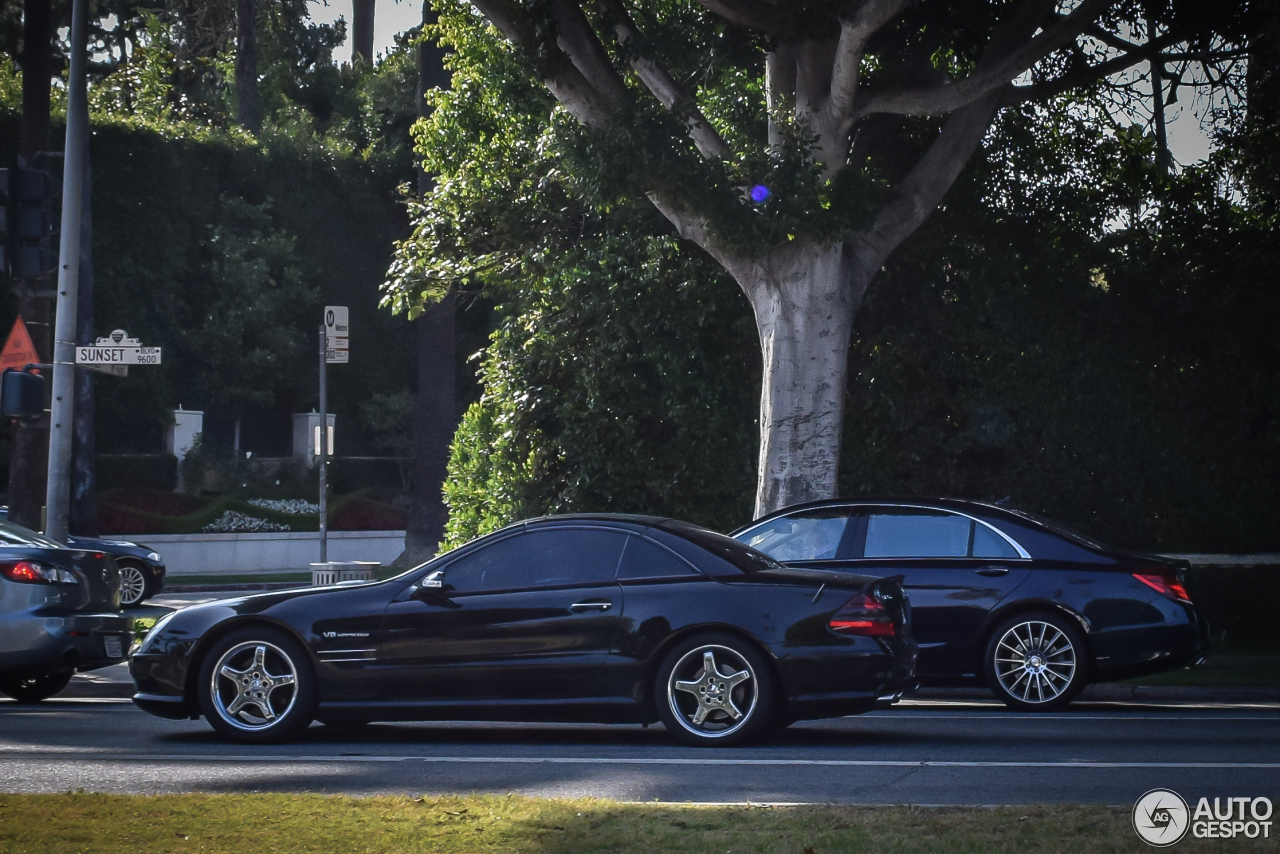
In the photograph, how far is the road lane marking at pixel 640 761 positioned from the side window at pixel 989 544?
3.10m

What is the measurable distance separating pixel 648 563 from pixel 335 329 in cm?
1209

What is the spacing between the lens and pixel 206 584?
86.1ft

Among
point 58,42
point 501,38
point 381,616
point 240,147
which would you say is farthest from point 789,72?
point 240,147

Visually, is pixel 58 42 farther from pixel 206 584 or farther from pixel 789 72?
pixel 789 72

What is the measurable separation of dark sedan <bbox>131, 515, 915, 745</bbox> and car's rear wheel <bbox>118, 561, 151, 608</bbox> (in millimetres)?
12238

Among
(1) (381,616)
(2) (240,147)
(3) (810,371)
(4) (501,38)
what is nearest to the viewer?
(1) (381,616)

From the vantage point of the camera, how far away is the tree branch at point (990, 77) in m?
13.2

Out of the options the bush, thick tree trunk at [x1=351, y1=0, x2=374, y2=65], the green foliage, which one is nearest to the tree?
the green foliage

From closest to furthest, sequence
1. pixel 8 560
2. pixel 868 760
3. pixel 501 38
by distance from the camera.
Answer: pixel 868 760 < pixel 8 560 < pixel 501 38

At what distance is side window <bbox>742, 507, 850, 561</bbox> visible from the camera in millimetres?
11320

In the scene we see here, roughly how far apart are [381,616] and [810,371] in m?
6.45

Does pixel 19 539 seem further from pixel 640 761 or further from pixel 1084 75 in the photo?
pixel 1084 75

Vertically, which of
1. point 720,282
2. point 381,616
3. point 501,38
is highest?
point 501,38

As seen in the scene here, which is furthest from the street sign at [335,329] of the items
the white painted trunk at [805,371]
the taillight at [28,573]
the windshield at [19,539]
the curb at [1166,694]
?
the curb at [1166,694]
